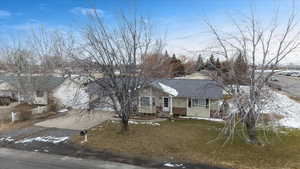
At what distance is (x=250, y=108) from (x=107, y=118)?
39.5 ft

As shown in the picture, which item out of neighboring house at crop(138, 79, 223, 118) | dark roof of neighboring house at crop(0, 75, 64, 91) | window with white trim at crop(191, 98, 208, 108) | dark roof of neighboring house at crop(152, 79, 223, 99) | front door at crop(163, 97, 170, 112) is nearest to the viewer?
dark roof of neighboring house at crop(152, 79, 223, 99)

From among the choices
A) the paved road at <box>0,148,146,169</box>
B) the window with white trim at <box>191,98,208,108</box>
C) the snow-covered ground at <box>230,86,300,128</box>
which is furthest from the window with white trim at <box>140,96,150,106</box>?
the paved road at <box>0,148,146,169</box>

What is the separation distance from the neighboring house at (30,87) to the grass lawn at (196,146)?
12433mm

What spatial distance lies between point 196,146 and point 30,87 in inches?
765

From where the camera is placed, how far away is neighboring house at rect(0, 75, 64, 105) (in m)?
22.1

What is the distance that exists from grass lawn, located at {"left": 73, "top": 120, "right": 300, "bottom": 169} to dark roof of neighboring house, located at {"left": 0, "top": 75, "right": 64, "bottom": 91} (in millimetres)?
12379

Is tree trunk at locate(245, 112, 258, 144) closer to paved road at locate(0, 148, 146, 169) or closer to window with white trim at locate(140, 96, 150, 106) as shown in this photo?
paved road at locate(0, 148, 146, 169)

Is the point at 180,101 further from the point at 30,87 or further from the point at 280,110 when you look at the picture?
the point at 30,87

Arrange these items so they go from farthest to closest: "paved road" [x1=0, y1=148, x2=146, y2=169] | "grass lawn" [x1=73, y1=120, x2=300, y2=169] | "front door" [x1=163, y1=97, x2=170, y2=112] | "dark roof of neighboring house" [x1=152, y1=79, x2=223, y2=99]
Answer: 1. "front door" [x1=163, y1=97, x2=170, y2=112]
2. "dark roof of neighboring house" [x1=152, y1=79, x2=223, y2=99]
3. "grass lawn" [x1=73, y1=120, x2=300, y2=169]
4. "paved road" [x1=0, y1=148, x2=146, y2=169]

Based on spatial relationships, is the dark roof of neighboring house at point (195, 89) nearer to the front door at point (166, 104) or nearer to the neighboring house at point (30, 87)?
the front door at point (166, 104)

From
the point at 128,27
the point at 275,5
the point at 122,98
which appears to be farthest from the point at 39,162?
the point at 275,5

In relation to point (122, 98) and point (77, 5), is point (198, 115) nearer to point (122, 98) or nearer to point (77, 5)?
point (122, 98)

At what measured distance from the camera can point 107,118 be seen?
1791cm

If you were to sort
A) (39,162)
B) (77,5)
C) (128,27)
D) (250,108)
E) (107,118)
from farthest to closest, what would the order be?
1. (107,118)
2. (77,5)
3. (128,27)
4. (250,108)
5. (39,162)
